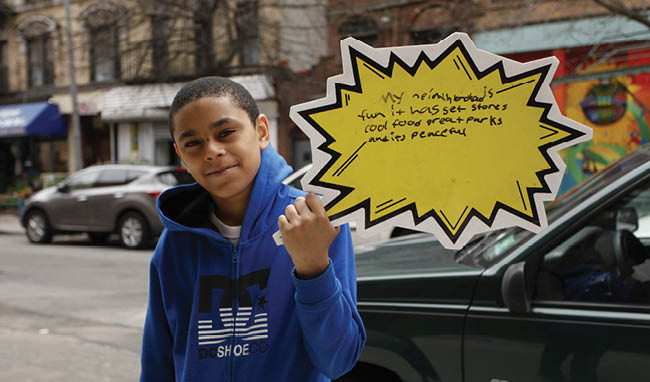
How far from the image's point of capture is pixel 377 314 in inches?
96.7

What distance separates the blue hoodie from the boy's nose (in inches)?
7.8

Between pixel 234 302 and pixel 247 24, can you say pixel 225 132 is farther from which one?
pixel 247 24

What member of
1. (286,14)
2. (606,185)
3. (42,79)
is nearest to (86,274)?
(606,185)

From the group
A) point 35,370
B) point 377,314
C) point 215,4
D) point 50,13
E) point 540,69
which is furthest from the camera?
point 50,13

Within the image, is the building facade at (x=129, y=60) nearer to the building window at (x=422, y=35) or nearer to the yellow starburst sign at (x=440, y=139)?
the building window at (x=422, y=35)

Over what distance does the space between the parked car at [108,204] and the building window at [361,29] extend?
7250 mm

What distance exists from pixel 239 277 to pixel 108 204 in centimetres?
A: 1101

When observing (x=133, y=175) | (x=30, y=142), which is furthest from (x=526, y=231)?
(x=30, y=142)

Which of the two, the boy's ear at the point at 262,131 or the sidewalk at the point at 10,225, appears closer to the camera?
the boy's ear at the point at 262,131

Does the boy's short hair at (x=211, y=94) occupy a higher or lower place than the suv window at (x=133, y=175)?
higher

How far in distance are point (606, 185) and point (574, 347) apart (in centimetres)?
69

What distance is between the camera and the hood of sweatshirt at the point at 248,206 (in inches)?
61.4

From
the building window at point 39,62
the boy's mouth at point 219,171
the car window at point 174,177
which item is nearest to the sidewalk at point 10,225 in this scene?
the building window at point 39,62

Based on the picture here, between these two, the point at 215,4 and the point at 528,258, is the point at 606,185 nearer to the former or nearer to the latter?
the point at 528,258
